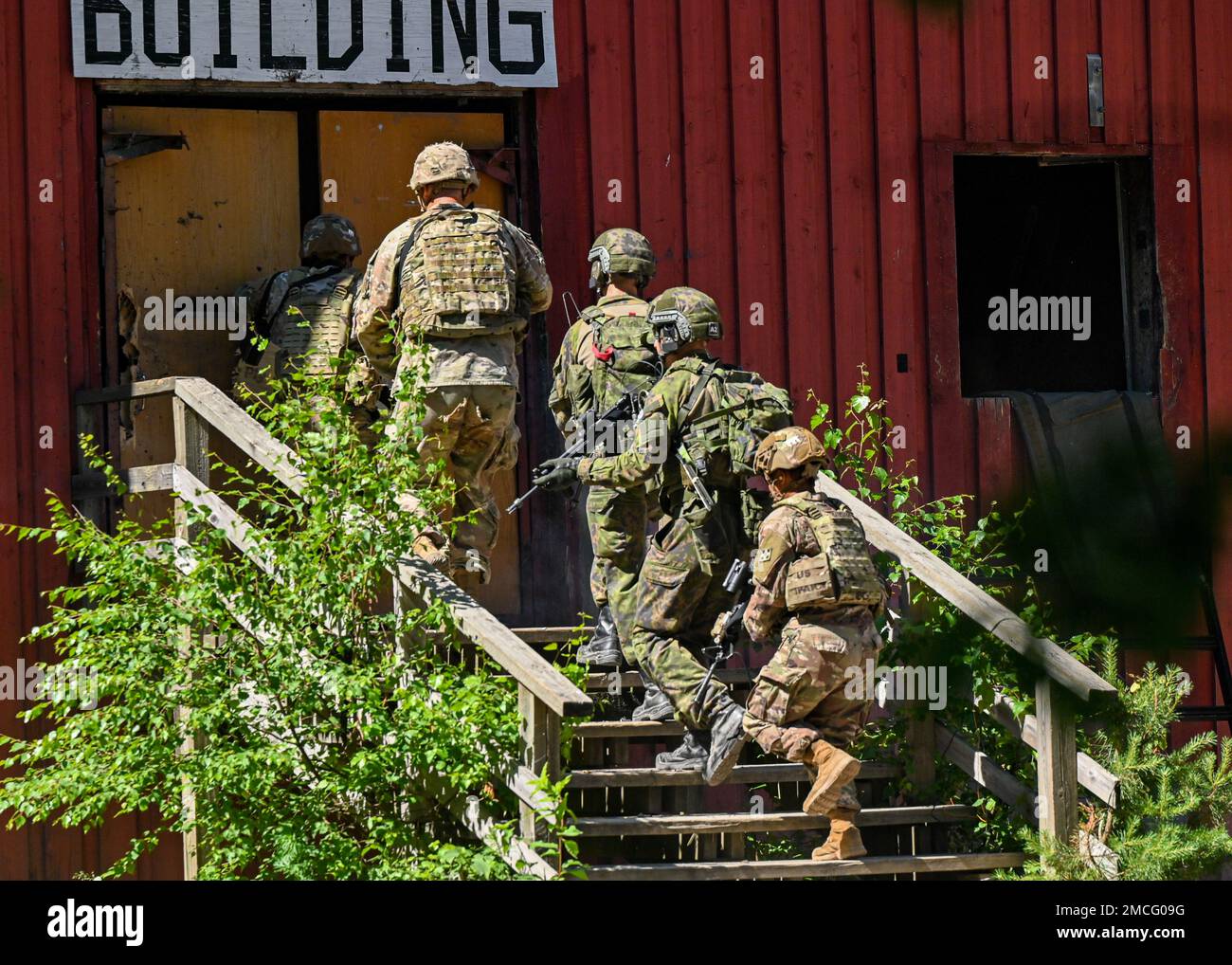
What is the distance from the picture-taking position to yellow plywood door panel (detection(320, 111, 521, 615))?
9.57m

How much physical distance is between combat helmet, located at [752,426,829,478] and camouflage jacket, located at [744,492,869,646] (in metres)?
0.11

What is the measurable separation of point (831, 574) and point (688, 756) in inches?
41.5

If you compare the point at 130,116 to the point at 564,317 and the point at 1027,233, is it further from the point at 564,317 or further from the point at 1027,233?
the point at 1027,233

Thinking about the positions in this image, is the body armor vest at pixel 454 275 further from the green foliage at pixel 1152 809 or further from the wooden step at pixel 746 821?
the green foliage at pixel 1152 809

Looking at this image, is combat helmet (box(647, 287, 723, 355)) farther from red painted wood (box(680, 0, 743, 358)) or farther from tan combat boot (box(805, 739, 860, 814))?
red painted wood (box(680, 0, 743, 358))

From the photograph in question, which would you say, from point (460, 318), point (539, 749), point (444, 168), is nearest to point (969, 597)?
point (539, 749)

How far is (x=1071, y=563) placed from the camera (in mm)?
1329

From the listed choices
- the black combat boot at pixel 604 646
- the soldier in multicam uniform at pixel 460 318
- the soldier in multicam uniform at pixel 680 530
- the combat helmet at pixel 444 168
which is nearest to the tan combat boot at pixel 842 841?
the soldier in multicam uniform at pixel 680 530

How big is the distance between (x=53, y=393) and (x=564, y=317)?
8.37ft

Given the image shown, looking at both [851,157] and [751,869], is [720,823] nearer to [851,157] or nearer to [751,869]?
[751,869]

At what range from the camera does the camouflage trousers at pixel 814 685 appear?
639cm

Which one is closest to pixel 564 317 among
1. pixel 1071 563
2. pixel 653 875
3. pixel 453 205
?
pixel 453 205

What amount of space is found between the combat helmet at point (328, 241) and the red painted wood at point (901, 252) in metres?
2.93

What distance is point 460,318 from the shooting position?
24.6 ft
